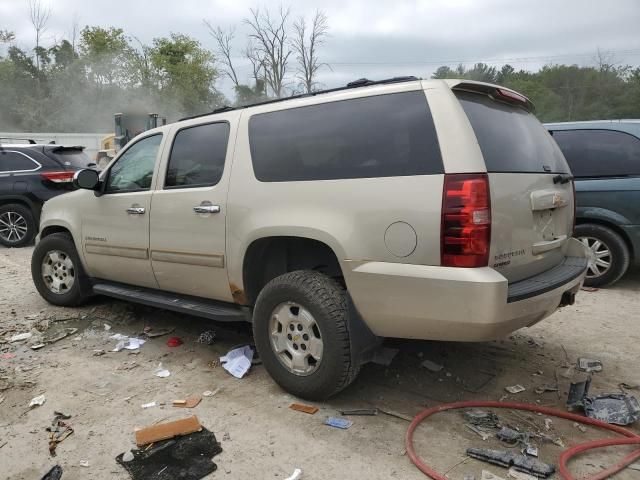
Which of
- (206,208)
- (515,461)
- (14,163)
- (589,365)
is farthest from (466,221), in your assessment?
(14,163)

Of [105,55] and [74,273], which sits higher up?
[105,55]

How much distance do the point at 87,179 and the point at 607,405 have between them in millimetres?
4318

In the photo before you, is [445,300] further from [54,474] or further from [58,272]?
[58,272]

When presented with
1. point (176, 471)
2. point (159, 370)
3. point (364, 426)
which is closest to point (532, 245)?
point (364, 426)

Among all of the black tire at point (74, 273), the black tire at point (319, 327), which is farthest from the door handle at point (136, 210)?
the black tire at point (319, 327)

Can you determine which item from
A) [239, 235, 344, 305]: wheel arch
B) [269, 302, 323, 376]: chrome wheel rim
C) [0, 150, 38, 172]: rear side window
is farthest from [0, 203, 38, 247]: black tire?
[269, 302, 323, 376]: chrome wheel rim

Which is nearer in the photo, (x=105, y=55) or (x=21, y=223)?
(x=21, y=223)

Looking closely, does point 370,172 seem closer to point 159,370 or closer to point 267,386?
point 267,386

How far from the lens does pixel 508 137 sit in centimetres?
306

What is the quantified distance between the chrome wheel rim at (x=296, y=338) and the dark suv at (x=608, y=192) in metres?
3.86

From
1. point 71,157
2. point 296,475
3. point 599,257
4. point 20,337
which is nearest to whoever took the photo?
point 296,475

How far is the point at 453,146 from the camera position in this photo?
2.67 meters

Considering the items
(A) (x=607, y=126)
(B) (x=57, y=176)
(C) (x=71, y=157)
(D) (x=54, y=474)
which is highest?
(A) (x=607, y=126)

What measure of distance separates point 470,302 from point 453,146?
802mm
